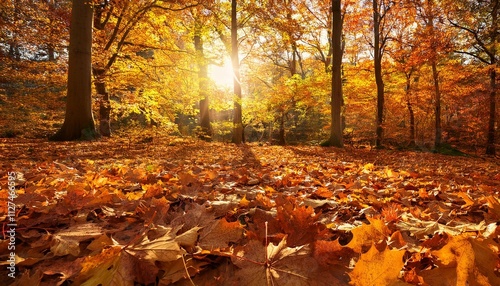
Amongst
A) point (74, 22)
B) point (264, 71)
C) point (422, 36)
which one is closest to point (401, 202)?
point (74, 22)

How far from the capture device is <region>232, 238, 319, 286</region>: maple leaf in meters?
0.72

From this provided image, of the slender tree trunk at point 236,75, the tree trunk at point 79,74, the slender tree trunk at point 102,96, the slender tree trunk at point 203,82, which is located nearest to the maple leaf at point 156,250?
the tree trunk at point 79,74

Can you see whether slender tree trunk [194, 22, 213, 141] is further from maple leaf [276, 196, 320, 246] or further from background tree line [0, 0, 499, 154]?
maple leaf [276, 196, 320, 246]

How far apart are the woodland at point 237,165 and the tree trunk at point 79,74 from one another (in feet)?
0.12

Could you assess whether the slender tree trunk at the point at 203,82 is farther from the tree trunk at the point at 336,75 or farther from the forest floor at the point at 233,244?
the forest floor at the point at 233,244

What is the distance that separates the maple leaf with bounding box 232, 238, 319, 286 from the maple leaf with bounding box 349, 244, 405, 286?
127 mm

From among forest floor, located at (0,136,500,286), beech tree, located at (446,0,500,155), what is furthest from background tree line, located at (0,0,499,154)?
forest floor, located at (0,136,500,286)

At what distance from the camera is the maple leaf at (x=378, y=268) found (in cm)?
64

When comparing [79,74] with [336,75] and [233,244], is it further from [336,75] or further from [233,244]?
[336,75]

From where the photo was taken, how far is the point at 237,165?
456 centimetres

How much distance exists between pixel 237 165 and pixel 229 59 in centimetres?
1141

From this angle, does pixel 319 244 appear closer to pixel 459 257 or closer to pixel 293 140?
pixel 459 257

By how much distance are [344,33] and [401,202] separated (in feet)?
62.7

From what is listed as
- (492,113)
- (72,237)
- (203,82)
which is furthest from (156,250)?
(492,113)
